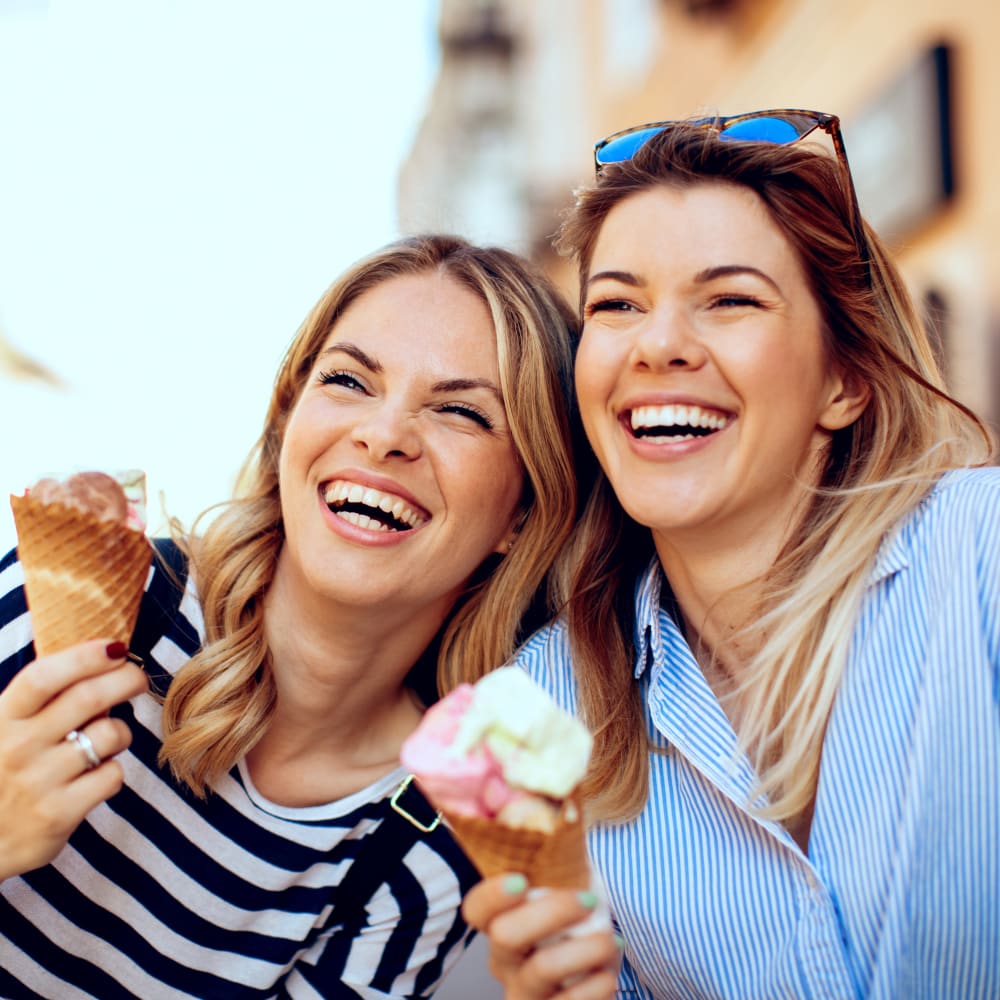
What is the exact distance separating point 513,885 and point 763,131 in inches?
70.0

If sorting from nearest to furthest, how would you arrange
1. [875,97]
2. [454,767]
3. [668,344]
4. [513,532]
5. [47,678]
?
[454,767] < [47,678] < [668,344] < [513,532] < [875,97]

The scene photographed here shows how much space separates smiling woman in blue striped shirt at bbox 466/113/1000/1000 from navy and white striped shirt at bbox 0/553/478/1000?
2.02 ft

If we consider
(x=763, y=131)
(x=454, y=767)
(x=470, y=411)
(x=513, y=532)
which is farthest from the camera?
(x=513, y=532)

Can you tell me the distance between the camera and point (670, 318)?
2.27 m

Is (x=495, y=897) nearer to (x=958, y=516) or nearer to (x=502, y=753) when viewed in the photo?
(x=502, y=753)

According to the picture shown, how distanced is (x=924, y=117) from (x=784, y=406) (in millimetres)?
5253

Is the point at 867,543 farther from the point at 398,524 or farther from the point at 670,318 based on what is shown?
the point at 398,524

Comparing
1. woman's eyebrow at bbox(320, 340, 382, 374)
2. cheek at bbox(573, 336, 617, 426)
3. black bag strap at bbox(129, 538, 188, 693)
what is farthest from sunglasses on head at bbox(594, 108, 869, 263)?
black bag strap at bbox(129, 538, 188, 693)

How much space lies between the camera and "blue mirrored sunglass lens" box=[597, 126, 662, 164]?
259 centimetres

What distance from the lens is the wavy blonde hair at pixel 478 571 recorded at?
101 inches

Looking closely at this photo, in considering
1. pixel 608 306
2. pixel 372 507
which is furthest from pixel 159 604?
pixel 608 306

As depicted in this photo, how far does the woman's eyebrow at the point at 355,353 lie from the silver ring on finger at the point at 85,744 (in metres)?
1.17

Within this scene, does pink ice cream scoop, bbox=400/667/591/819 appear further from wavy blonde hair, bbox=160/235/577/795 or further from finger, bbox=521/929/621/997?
wavy blonde hair, bbox=160/235/577/795

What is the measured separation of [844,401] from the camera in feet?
8.09
